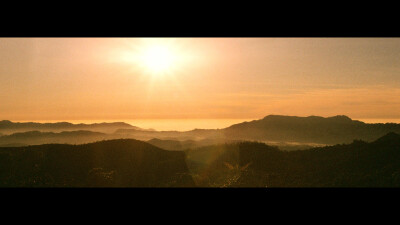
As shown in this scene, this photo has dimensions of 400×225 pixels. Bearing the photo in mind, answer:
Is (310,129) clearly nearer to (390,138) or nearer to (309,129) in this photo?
(309,129)

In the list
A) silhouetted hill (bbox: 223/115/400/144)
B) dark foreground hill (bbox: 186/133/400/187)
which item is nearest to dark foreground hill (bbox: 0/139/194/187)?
dark foreground hill (bbox: 186/133/400/187)

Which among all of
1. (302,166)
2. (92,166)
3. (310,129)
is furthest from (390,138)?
(310,129)

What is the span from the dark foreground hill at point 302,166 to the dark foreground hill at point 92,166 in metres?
1.30

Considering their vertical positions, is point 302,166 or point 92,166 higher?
point 302,166

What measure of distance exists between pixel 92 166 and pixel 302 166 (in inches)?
373

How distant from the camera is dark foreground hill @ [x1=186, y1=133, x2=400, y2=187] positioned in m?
12.7

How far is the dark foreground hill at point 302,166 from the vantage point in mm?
12711

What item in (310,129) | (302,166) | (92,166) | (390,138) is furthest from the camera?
(310,129)

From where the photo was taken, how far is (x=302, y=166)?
15.4 meters
